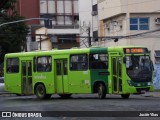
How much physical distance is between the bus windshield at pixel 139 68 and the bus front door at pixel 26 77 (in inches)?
275

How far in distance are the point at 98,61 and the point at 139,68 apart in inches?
89.2

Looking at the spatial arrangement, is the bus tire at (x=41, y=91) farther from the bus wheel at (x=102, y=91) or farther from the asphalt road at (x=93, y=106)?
the asphalt road at (x=93, y=106)

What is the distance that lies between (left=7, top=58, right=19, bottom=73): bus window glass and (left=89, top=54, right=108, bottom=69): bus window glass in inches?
239

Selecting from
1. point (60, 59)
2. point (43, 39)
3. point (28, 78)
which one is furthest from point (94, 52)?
point (43, 39)

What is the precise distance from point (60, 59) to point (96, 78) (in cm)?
285

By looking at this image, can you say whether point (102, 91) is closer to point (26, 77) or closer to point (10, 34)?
point (26, 77)

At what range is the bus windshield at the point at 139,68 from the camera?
25.6 meters

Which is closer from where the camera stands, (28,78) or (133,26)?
(28,78)

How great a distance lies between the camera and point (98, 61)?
1041 inches

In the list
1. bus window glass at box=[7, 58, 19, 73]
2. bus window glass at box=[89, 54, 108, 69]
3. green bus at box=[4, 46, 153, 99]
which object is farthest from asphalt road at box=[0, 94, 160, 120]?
bus window glass at box=[7, 58, 19, 73]

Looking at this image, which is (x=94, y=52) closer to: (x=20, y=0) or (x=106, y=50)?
(x=106, y=50)

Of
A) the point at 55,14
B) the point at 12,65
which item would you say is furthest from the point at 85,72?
the point at 55,14

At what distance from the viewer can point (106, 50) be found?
26078 millimetres

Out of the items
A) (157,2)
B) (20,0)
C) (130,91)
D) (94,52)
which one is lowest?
(130,91)
